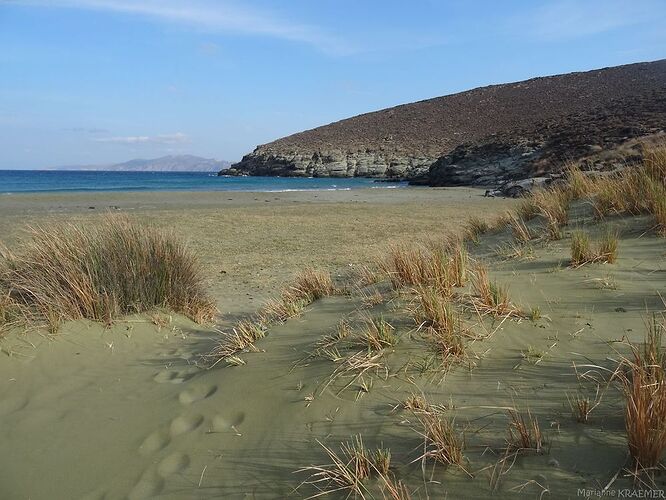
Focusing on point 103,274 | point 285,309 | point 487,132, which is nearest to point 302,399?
point 285,309

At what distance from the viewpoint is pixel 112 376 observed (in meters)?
4.23

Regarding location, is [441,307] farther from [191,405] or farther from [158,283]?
[158,283]

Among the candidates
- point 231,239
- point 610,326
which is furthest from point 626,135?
point 610,326

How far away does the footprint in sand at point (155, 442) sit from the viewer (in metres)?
A: 3.09

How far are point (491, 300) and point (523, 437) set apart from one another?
1.66m

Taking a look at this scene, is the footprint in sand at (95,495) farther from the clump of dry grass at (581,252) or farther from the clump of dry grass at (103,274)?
the clump of dry grass at (581,252)

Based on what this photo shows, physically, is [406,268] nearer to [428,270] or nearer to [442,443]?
[428,270]

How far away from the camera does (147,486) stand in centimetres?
276

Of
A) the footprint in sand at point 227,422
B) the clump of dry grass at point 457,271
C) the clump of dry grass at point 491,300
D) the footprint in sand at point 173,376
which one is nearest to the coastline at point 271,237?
the footprint in sand at point 173,376

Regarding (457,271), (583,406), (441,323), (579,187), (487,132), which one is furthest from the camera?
(487,132)

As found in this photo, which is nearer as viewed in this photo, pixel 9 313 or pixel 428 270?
pixel 428 270

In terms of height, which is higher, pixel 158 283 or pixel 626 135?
pixel 626 135

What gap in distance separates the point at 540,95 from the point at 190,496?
7622 centimetres

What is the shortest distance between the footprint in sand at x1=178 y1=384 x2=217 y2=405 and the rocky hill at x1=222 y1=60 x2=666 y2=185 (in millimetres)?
29388
